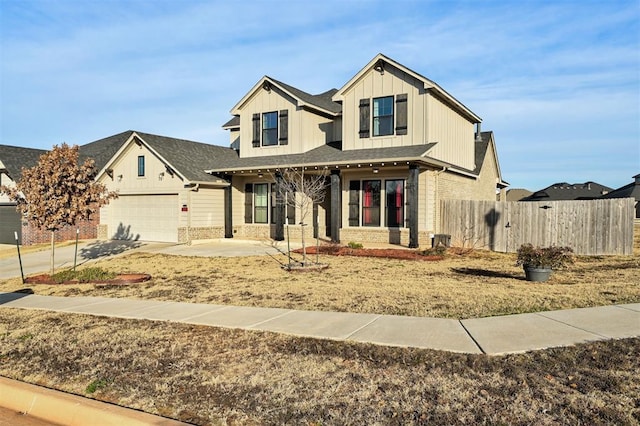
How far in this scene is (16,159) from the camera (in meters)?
28.7

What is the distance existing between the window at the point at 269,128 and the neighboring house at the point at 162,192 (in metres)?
3.03

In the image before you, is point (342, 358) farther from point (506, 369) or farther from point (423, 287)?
point (423, 287)

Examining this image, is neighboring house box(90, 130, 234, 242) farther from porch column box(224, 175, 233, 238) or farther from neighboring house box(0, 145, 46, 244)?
neighboring house box(0, 145, 46, 244)

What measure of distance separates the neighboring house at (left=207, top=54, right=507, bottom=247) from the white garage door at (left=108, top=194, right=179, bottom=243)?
2.84 m

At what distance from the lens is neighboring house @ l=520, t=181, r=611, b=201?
52094 mm

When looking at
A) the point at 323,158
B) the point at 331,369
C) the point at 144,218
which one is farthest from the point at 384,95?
the point at 331,369

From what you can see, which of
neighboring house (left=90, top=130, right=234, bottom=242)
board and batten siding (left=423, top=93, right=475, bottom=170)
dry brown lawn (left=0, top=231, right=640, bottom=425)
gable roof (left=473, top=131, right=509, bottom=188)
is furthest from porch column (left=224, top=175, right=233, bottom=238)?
dry brown lawn (left=0, top=231, right=640, bottom=425)

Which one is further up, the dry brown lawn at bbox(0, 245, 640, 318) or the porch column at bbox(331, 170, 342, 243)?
the porch column at bbox(331, 170, 342, 243)

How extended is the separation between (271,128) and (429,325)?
1790cm

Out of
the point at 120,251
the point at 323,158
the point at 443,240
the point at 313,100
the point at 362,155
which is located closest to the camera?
the point at 443,240

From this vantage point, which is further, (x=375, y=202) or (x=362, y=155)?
(x=375, y=202)

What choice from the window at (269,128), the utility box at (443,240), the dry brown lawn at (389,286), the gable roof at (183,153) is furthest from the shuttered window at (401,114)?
the gable roof at (183,153)

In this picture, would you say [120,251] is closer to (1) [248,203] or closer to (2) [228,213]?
(2) [228,213]

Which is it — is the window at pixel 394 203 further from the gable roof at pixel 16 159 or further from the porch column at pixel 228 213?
the gable roof at pixel 16 159
